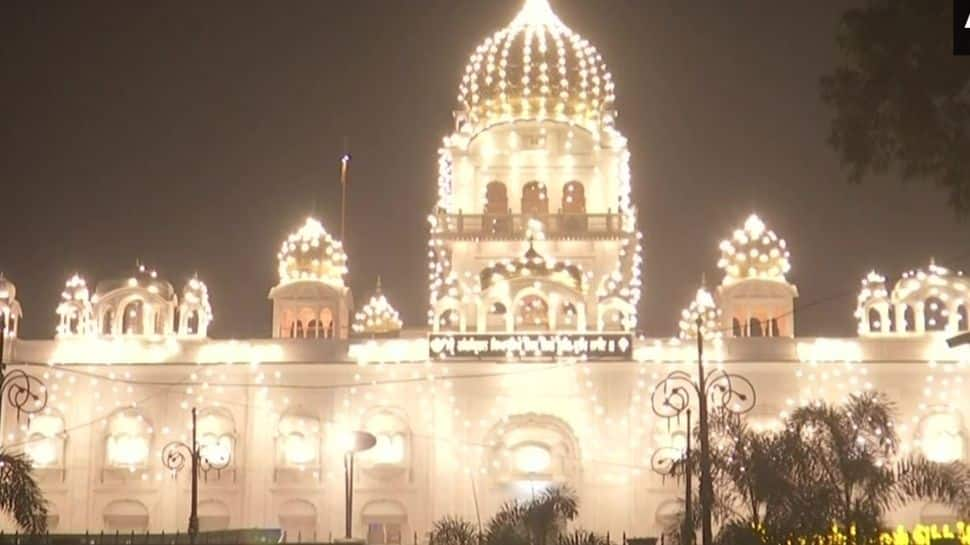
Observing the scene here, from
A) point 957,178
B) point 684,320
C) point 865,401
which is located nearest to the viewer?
point 957,178

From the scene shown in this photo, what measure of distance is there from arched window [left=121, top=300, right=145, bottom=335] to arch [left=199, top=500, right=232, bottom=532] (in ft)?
19.1

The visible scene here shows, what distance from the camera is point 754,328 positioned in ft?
134

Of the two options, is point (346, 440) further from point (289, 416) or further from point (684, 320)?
point (684, 320)

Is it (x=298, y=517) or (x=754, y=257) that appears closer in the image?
(x=298, y=517)

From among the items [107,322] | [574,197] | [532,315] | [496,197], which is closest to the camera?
[107,322]

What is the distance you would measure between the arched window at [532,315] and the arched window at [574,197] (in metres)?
5.63

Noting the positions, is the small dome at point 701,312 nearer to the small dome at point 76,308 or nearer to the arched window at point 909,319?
the arched window at point 909,319

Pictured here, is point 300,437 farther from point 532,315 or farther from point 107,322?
point 532,315

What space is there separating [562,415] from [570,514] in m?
10.5

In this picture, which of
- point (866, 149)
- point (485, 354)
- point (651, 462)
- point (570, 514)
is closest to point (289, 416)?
point (485, 354)

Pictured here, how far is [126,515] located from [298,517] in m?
4.87

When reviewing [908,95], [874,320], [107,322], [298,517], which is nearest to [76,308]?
[107,322]

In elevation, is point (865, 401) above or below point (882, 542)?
above

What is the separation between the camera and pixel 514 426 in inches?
1480
